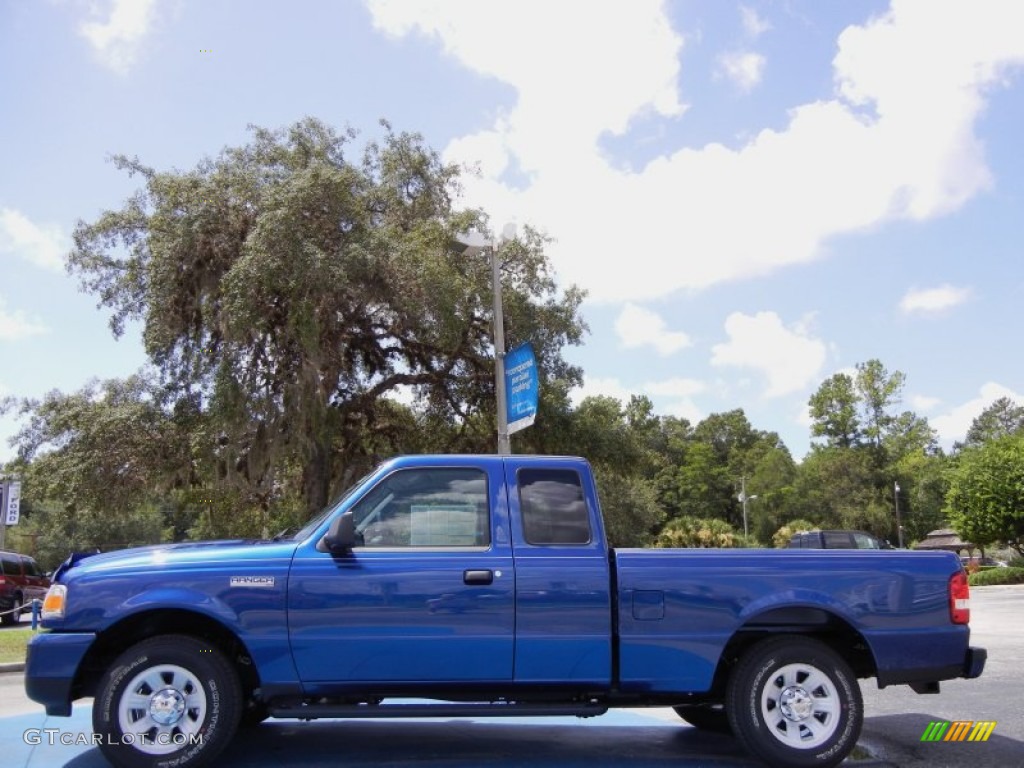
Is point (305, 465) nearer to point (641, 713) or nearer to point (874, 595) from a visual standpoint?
point (641, 713)

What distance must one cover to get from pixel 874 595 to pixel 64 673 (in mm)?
5097

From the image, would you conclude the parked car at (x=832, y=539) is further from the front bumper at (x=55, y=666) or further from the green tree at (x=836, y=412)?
the green tree at (x=836, y=412)

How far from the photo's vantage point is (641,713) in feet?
26.5

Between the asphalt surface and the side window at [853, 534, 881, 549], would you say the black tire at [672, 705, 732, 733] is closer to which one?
the asphalt surface

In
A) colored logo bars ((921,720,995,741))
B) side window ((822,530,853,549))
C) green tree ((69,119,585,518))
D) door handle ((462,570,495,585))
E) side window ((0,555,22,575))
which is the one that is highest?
green tree ((69,119,585,518))

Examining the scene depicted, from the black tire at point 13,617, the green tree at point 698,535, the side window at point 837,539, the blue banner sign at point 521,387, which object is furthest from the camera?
the green tree at point 698,535

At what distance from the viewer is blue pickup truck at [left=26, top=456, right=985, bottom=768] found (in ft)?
17.7

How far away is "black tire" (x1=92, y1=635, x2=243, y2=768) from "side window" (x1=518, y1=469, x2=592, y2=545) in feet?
6.81

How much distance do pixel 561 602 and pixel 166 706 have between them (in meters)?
2.46

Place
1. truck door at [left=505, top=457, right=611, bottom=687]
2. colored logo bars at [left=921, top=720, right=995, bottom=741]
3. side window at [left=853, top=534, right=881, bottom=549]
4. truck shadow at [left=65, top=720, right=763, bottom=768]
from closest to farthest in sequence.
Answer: truck door at [left=505, top=457, right=611, bottom=687] < truck shadow at [left=65, top=720, right=763, bottom=768] < colored logo bars at [left=921, top=720, right=995, bottom=741] < side window at [left=853, top=534, right=881, bottom=549]

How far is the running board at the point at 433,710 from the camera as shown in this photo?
540cm

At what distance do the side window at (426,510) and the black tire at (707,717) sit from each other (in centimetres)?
247

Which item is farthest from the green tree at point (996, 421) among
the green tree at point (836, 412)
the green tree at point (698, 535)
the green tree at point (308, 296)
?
the green tree at point (308, 296)

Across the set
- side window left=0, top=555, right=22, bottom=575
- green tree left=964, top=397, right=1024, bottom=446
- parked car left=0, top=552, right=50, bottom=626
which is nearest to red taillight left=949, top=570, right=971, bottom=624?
parked car left=0, top=552, right=50, bottom=626
